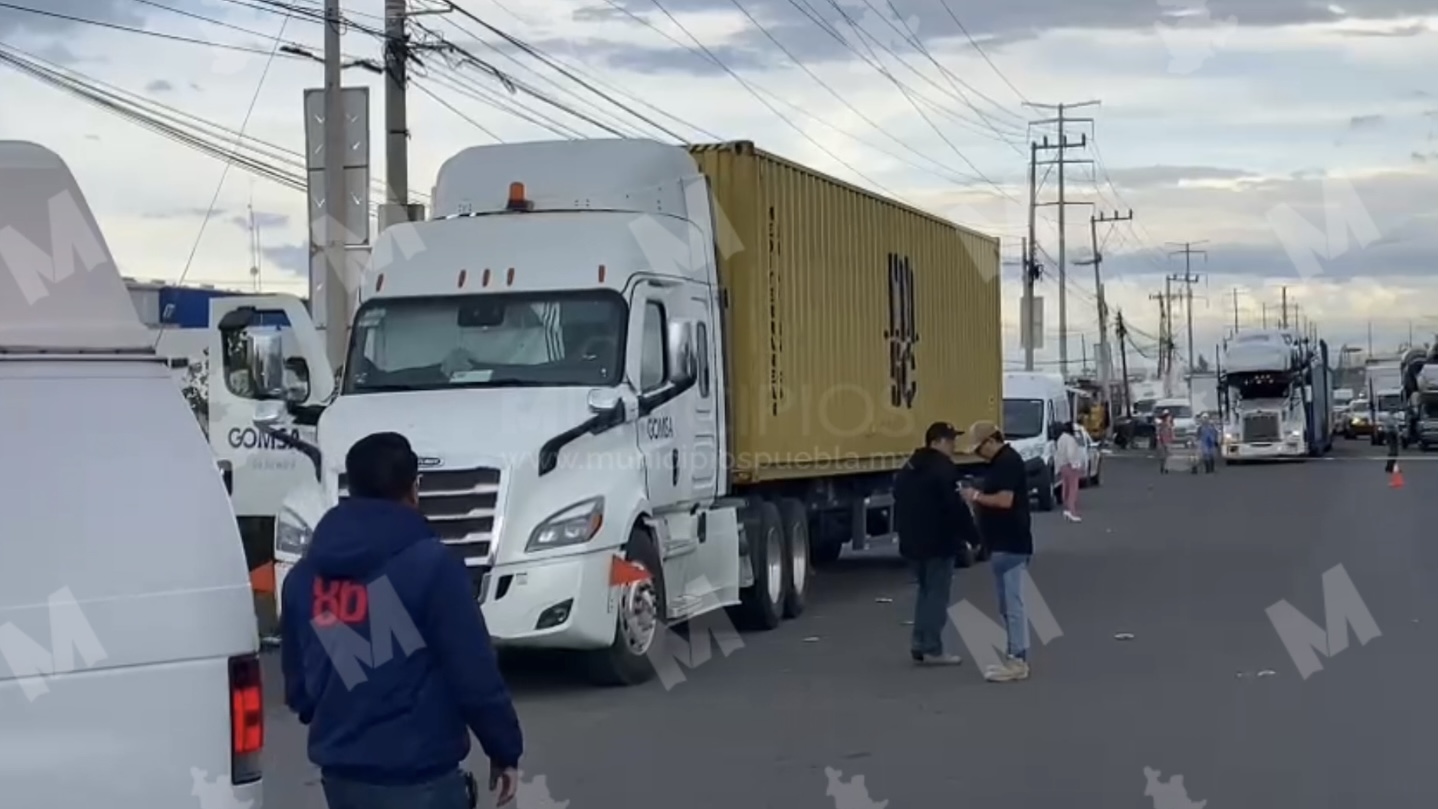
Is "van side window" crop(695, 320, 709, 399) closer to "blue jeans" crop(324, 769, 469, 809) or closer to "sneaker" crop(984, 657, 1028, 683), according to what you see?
"sneaker" crop(984, 657, 1028, 683)

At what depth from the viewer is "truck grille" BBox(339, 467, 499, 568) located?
43.5ft

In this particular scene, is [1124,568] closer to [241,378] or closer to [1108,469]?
[241,378]

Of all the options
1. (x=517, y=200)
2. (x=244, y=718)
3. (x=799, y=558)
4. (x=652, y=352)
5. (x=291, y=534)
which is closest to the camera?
(x=244, y=718)

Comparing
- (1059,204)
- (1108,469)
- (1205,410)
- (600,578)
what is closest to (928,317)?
(600,578)

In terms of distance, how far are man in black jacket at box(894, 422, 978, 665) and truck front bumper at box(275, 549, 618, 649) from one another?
9.01ft

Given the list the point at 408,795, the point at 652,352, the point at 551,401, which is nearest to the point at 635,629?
the point at 551,401

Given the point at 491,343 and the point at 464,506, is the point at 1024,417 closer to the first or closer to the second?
the point at 491,343

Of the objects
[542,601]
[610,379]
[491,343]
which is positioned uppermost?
[491,343]

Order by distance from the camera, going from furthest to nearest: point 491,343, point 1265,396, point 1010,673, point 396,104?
point 1265,396 < point 396,104 < point 491,343 < point 1010,673

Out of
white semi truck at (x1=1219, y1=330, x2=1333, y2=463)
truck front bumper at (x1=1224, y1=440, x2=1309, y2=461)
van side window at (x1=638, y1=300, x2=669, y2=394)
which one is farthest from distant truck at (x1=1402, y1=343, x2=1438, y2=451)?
van side window at (x1=638, y1=300, x2=669, y2=394)

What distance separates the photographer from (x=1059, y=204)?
82.4 meters

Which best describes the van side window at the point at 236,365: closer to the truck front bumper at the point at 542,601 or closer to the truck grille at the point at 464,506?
the truck grille at the point at 464,506

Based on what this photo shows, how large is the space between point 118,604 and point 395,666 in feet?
2.57

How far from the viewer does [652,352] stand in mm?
14711
